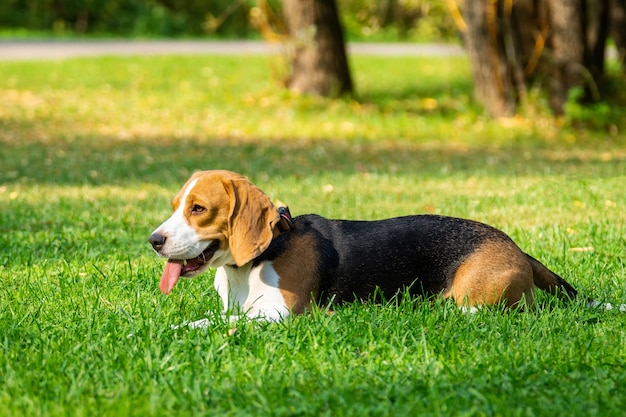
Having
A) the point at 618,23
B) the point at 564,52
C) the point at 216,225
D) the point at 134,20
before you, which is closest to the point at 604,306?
the point at 216,225

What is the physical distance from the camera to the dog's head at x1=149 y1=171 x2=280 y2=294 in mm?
4727

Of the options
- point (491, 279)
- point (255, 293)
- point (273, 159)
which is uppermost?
point (255, 293)

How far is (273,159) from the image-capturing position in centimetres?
1167

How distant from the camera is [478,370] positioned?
4.15 meters

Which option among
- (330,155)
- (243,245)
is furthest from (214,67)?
(243,245)

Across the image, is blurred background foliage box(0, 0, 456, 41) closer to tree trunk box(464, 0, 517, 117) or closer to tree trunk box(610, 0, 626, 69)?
tree trunk box(610, 0, 626, 69)

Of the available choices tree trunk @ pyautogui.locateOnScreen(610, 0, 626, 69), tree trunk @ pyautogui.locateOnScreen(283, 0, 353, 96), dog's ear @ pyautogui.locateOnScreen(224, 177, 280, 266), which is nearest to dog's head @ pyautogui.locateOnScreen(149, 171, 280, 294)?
dog's ear @ pyautogui.locateOnScreen(224, 177, 280, 266)

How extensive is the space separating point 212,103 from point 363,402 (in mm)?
12558

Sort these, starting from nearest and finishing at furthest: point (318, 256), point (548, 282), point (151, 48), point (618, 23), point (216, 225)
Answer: point (216, 225) < point (318, 256) < point (548, 282) < point (618, 23) < point (151, 48)

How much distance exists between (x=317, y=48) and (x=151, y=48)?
42.3ft

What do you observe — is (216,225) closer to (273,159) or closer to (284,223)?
(284,223)

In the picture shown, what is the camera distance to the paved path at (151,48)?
24.6 m

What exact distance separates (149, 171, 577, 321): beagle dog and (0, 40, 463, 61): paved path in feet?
55.4

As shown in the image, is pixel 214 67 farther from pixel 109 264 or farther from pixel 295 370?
pixel 295 370
